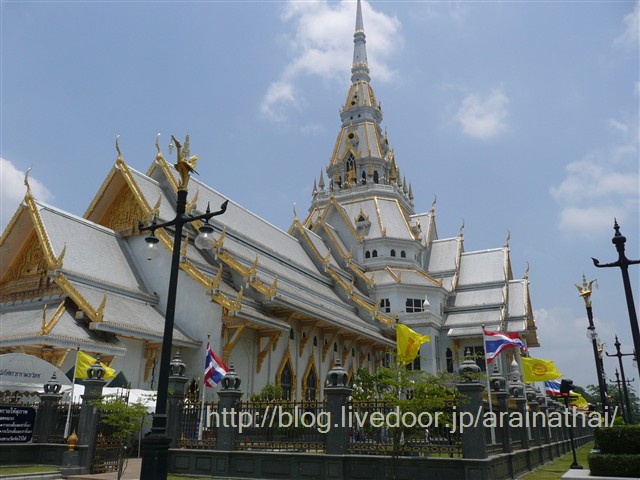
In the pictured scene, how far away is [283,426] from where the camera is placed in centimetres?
1413

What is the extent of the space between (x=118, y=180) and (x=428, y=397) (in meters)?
19.5

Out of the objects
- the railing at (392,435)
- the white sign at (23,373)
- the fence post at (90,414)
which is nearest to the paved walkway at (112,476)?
the fence post at (90,414)

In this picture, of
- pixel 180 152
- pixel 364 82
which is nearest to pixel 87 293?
pixel 180 152

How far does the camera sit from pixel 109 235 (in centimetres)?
2583

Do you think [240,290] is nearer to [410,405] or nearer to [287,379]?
[287,379]

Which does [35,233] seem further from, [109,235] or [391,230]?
[391,230]

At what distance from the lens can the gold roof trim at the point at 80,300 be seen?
62.9 ft

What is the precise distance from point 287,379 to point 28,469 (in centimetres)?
1314

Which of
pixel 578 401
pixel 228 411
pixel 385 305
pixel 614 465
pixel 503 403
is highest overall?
pixel 385 305

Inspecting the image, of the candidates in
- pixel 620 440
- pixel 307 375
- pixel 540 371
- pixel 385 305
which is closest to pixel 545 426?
pixel 540 371

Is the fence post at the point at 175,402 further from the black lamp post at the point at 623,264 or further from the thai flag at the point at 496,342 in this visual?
the black lamp post at the point at 623,264

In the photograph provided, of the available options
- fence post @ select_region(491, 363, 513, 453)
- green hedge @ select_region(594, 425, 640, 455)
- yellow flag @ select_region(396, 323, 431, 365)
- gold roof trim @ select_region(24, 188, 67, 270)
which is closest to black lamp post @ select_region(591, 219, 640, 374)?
green hedge @ select_region(594, 425, 640, 455)

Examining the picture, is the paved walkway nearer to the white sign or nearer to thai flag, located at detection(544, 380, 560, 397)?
the white sign

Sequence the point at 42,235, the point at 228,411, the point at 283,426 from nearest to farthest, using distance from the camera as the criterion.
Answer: the point at 283,426 < the point at 228,411 < the point at 42,235
